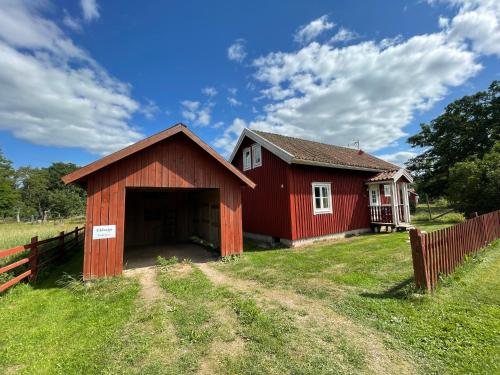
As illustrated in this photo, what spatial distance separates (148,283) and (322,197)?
8.72 meters

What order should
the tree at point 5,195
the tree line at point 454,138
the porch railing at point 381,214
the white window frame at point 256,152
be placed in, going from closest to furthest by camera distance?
the white window frame at point 256,152 < the porch railing at point 381,214 < the tree line at point 454,138 < the tree at point 5,195

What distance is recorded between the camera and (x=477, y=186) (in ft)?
52.4

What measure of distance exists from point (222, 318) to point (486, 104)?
40.5m

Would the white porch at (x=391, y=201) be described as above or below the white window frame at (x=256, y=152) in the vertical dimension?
below

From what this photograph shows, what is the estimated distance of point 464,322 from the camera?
385cm

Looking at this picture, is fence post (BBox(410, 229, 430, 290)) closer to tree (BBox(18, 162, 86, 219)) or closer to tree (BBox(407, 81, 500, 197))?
tree (BBox(407, 81, 500, 197))

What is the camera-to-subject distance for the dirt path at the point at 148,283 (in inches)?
220

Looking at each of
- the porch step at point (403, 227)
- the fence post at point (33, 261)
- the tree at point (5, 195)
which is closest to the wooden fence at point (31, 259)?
the fence post at point (33, 261)

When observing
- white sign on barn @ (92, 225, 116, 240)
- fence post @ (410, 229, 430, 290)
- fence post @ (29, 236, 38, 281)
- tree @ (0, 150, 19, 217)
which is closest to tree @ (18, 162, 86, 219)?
tree @ (0, 150, 19, 217)

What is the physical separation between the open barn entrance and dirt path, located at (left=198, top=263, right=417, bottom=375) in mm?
4467

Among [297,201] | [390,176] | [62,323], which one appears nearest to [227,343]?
[62,323]

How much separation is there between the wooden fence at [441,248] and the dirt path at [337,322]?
1.94 metres

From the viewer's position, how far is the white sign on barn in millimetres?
6762

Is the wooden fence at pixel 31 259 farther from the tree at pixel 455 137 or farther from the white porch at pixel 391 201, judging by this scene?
the tree at pixel 455 137
